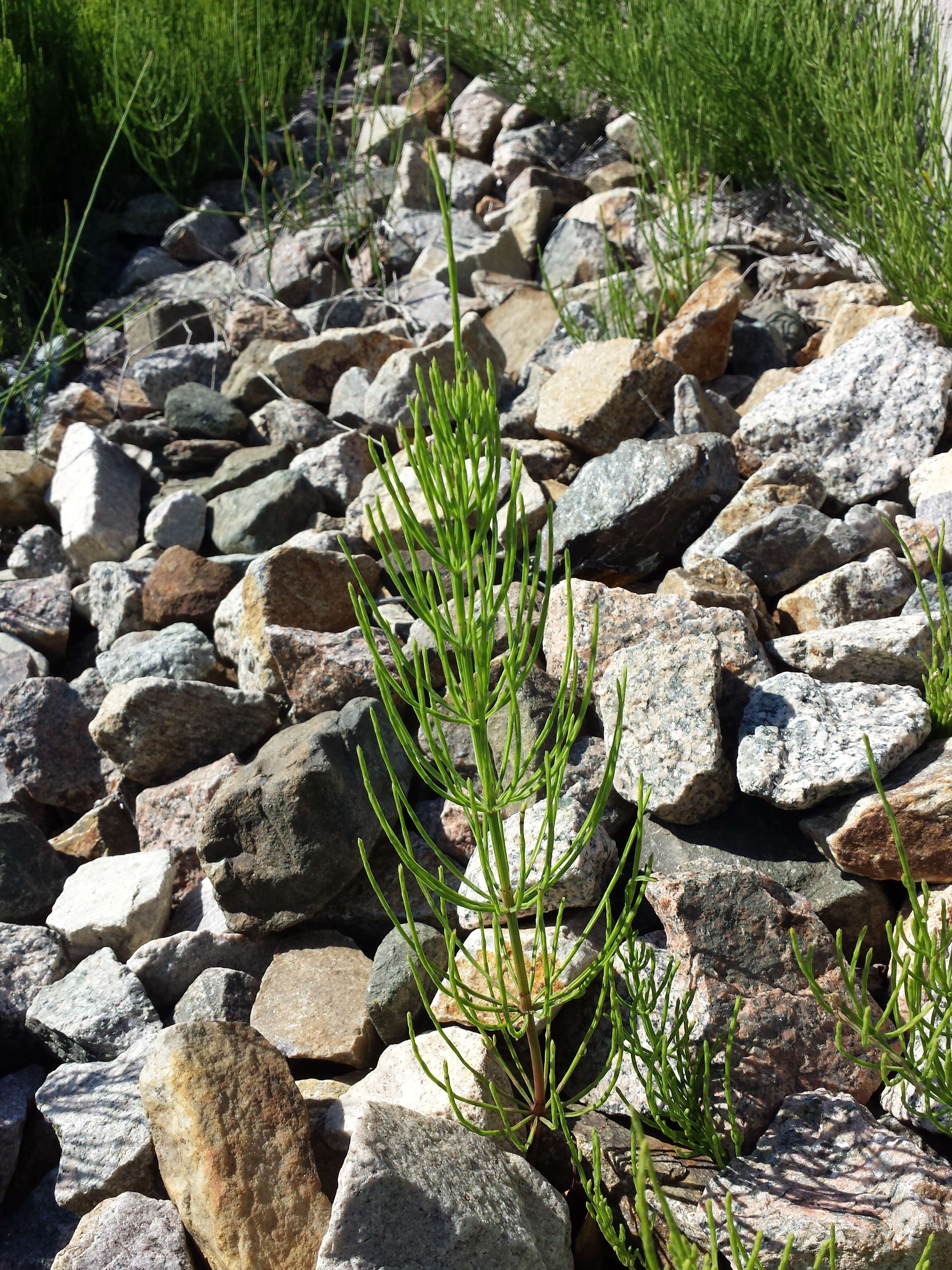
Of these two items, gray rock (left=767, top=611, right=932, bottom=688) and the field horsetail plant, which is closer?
the field horsetail plant

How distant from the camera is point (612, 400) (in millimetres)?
3480

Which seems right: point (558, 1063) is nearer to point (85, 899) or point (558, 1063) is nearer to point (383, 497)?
point (85, 899)

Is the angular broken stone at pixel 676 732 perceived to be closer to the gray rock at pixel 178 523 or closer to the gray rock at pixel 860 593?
the gray rock at pixel 860 593

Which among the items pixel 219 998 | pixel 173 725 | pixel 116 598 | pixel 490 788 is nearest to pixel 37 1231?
pixel 219 998

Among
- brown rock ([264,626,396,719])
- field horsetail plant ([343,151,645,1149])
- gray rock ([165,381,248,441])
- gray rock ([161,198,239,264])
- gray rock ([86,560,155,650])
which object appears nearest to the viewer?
field horsetail plant ([343,151,645,1149])

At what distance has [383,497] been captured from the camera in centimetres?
362

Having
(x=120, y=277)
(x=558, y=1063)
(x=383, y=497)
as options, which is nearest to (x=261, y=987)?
(x=558, y=1063)

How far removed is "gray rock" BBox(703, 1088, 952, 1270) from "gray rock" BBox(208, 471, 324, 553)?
2.63 m

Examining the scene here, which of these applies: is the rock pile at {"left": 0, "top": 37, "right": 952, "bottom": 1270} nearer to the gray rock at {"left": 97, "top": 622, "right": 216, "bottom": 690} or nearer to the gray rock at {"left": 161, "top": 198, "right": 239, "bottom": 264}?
the gray rock at {"left": 97, "top": 622, "right": 216, "bottom": 690}

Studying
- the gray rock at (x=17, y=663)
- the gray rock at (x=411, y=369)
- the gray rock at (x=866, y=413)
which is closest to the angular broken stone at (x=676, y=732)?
the gray rock at (x=866, y=413)

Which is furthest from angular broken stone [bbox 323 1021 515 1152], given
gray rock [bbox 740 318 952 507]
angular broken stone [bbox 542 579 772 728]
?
gray rock [bbox 740 318 952 507]

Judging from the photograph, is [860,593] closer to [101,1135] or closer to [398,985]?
[398,985]

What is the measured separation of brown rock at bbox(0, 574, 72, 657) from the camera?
3.66 m

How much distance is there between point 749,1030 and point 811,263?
11.4 ft
